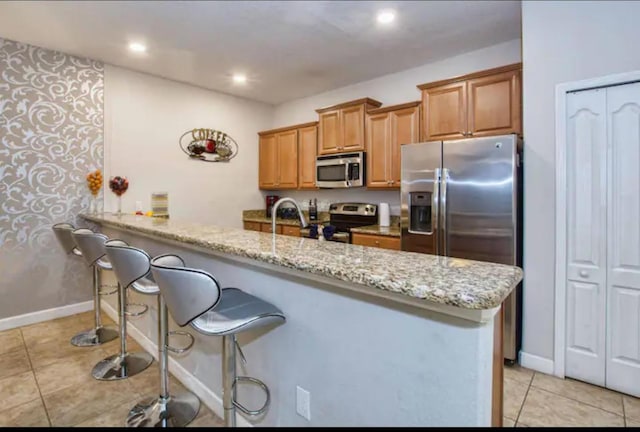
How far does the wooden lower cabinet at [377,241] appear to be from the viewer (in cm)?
339

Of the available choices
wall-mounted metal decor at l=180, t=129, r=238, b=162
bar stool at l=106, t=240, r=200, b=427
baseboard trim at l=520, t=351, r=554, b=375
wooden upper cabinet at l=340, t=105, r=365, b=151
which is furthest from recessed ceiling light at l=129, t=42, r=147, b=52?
baseboard trim at l=520, t=351, r=554, b=375

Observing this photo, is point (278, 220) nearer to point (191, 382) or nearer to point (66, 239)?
point (66, 239)

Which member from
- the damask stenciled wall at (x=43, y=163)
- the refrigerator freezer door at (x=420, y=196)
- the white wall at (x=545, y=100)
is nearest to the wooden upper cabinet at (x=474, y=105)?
the white wall at (x=545, y=100)

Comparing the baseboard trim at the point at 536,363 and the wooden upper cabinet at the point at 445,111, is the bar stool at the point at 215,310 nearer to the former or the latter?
the baseboard trim at the point at 536,363

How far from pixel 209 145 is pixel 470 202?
343 cm

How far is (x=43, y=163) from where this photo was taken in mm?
3451

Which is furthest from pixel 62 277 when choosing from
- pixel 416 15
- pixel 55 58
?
pixel 416 15

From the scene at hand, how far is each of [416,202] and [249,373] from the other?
2.01m

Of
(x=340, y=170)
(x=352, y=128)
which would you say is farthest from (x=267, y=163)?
(x=352, y=128)

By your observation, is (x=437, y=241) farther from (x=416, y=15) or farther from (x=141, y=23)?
(x=141, y=23)

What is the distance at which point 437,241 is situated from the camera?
2.87m

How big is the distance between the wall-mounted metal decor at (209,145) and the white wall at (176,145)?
7cm

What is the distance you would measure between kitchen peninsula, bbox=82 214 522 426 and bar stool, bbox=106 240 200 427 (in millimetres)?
335

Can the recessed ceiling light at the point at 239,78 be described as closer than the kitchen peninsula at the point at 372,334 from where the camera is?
No
